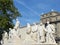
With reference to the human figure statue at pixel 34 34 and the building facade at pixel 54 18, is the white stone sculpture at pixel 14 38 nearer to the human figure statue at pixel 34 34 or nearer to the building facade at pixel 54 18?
the human figure statue at pixel 34 34

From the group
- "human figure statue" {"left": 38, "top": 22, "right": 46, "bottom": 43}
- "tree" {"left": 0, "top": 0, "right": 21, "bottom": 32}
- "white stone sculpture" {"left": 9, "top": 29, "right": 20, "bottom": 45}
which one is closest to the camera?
"human figure statue" {"left": 38, "top": 22, "right": 46, "bottom": 43}

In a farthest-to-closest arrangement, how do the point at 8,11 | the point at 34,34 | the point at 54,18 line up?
the point at 54,18 < the point at 8,11 < the point at 34,34

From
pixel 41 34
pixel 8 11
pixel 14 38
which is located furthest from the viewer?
pixel 8 11

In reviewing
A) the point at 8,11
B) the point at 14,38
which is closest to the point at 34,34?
the point at 14,38

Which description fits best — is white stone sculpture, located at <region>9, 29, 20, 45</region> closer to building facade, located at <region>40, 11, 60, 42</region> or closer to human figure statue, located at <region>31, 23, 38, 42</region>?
human figure statue, located at <region>31, 23, 38, 42</region>

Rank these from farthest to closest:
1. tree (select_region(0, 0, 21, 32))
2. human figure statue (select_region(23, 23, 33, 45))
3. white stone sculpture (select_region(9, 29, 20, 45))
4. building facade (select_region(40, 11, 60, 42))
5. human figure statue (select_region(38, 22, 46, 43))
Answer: building facade (select_region(40, 11, 60, 42)) → tree (select_region(0, 0, 21, 32)) → white stone sculpture (select_region(9, 29, 20, 45)) → human figure statue (select_region(23, 23, 33, 45)) → human figure statue (select_region(38, 22, 46, 43))

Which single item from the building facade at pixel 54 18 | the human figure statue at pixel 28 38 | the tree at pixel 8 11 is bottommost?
the human figure statue at pixel 28 38


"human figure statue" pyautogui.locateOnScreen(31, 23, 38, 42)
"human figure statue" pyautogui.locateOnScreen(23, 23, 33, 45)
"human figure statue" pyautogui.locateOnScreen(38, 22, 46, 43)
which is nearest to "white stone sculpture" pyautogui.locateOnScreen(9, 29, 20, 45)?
"human figure statue" pyautogui.locateOnScreen(23, 23, 33, 45)

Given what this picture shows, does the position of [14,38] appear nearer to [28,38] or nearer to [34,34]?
[28,38]

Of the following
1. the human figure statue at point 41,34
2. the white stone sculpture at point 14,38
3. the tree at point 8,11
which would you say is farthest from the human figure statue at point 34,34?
the tree at point 8,11

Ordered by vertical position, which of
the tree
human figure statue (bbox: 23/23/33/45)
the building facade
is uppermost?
the building facade

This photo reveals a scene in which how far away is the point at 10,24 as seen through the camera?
29344 mm

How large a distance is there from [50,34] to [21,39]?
2.72 meters

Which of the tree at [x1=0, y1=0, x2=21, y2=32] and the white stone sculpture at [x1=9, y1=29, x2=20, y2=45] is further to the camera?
the tree at [x1=0, y1=0, x2=21, y2=32]
